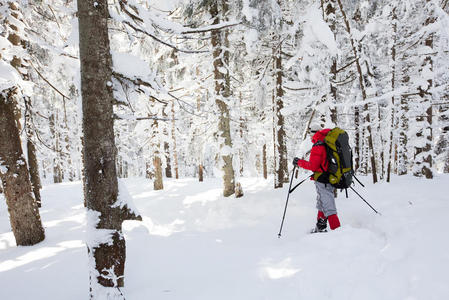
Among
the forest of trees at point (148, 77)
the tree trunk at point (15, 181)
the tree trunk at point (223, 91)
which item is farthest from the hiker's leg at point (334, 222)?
the tree trunk at point (15, 181)

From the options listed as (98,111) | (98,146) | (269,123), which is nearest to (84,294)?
(98,146)

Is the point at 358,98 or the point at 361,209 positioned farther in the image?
the point at 358,98

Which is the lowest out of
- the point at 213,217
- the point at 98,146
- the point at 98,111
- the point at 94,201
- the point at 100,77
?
the point at 213,217

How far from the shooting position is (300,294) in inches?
122

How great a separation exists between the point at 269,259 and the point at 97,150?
3.26 meters

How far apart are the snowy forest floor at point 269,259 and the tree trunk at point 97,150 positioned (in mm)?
586

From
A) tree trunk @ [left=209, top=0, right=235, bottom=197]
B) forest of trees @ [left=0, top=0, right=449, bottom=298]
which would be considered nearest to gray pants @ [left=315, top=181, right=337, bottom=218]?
forest of trees @ [left=0, top=0, right=449, bottom=298]

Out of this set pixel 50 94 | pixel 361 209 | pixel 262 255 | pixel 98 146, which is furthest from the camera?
pixel 50 94

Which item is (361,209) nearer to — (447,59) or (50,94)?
(447,59)

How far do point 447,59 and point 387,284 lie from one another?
8968 mm

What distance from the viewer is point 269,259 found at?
4.14m

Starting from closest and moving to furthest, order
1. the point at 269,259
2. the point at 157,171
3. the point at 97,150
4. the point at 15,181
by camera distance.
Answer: the point at 97,150 < the point at 269,259 < the point at 15,181 < the point at 157,171

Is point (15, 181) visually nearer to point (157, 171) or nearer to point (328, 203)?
point (328, 203)

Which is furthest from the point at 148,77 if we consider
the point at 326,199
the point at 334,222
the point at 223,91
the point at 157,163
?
the point at 157,163
